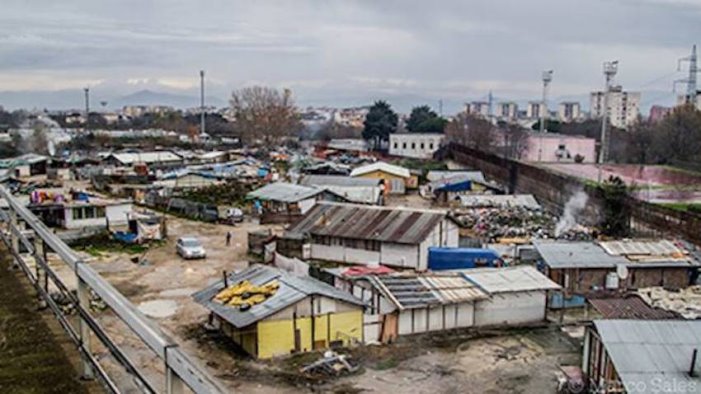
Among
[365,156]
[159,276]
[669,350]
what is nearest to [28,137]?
[365,156]

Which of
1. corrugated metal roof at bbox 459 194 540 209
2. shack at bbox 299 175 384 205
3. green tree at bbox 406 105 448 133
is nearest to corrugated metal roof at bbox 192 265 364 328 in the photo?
shack at bbox 299 175 384 205

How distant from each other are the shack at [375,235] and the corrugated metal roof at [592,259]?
3.69 meters

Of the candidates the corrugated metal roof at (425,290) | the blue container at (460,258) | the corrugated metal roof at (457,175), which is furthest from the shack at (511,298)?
the corrugated metal roof at (457,175)

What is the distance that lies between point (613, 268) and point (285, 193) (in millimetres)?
17557

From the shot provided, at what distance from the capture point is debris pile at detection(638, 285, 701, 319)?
15.8 meters

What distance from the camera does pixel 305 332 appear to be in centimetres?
1394

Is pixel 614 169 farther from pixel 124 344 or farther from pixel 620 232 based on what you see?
pixel 124 344

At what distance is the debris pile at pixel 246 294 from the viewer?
1416 centimetres

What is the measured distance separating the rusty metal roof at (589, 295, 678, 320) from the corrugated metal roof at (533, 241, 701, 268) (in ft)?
11.0

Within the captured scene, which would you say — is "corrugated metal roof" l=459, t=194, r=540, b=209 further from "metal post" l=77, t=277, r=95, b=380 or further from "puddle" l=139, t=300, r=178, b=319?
"metal post" l=77, t=277, r=95, b=380

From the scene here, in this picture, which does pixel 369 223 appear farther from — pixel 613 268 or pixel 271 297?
pixel 271 297

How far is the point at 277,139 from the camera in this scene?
70.4m

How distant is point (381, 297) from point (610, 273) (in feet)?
23.2

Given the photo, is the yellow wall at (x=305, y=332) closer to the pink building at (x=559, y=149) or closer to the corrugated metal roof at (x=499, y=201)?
the corrugated metal roof at (x=499, y=201)
